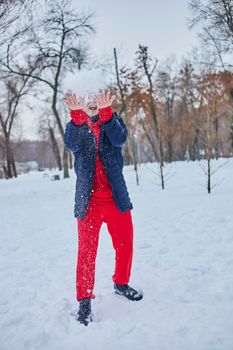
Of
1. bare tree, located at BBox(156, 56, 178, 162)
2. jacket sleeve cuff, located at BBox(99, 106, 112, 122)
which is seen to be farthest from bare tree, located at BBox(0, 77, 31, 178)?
jacket sleeve cuff, located at BBox(99, 106, 112, 122)

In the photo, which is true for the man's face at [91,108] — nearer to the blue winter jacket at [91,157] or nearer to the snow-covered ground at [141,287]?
the blue winter jacket at [91,157]

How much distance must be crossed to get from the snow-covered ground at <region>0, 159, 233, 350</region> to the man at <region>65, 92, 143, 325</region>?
307 mm

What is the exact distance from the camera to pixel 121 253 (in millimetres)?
2926

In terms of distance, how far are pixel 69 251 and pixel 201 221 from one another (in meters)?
2.53

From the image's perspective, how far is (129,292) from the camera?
120 inches

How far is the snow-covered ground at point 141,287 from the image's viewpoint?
2.43 m

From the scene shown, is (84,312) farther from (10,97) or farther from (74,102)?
(10,97)

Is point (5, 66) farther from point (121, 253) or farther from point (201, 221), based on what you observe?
point (121, 253)

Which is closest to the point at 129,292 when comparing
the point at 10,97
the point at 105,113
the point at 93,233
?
the point at 93,233

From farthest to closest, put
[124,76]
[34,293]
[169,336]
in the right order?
1. [124,76]
2. [34,293]
3. [169,336]

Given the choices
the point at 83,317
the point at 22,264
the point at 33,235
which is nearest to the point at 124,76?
the point at 33,235

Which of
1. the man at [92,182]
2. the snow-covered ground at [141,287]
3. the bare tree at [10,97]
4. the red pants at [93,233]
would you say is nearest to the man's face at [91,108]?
the man at [92,182]

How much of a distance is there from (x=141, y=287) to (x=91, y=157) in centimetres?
153

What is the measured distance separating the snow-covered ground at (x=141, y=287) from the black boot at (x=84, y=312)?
54 mm
